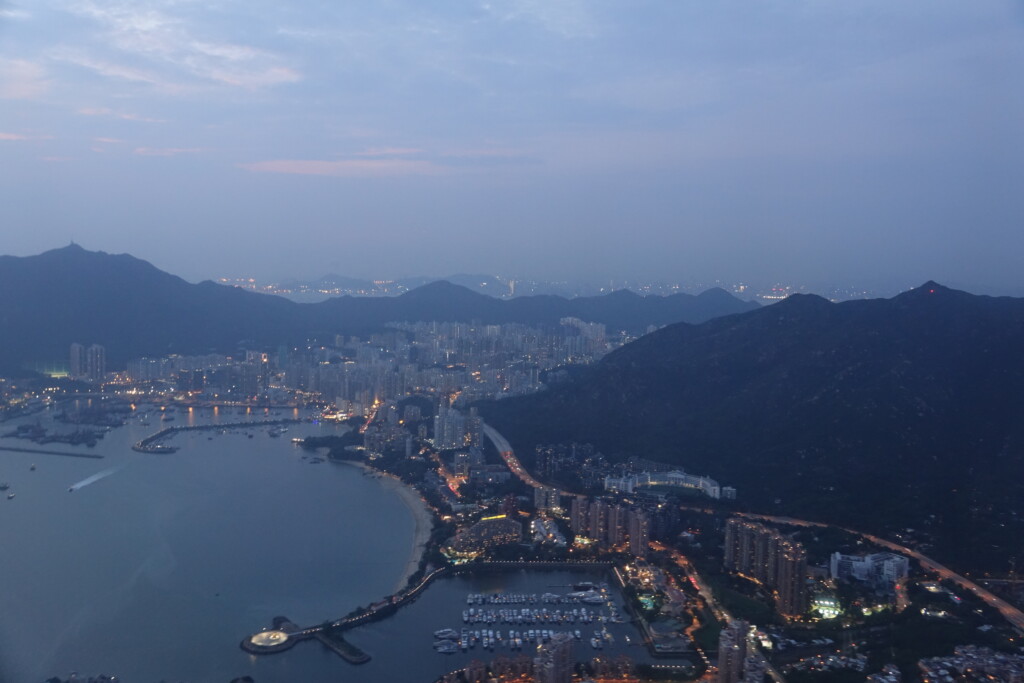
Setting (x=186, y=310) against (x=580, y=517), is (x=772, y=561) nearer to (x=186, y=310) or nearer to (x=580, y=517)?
(x=580, y=517)

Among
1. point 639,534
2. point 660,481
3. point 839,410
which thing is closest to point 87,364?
point 660,481

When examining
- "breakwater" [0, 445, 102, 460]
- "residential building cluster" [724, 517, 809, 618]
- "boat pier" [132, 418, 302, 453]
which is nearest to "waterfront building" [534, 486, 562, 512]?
"residential building cluster" [724, 517, 809, 618]

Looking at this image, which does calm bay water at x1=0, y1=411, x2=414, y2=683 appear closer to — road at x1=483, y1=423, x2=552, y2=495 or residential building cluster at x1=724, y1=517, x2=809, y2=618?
road at x1=483, y1=423, x2=552, y2=495

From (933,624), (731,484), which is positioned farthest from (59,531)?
(933,624)

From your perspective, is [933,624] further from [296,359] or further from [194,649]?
[296,359]

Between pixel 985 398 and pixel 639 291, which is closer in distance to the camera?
pixel 985 398

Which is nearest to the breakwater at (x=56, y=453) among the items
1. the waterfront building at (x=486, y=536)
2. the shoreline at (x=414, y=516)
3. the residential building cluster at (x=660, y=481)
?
the shoreline at (x=414, y=516)
